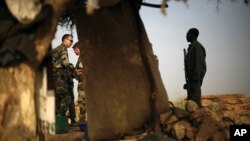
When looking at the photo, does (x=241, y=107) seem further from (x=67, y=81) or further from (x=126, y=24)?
(x=126, y=24)

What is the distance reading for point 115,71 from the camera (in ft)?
23.8

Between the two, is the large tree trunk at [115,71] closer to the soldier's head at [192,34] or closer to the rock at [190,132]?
the rock at [190,132]

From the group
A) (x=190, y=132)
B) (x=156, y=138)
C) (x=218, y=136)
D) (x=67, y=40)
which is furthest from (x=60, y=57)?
(x=218, y=136)

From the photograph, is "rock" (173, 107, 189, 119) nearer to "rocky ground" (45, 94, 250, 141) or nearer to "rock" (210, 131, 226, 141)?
"rocky ground" (45, 94, 250, 141)

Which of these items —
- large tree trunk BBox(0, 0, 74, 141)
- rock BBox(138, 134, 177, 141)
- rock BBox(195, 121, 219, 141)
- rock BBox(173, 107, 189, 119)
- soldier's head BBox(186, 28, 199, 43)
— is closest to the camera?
large tree trunk BBox(0, 0, 74, 141)

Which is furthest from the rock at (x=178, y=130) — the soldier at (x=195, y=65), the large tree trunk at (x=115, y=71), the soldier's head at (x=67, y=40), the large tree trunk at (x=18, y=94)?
the soldier's head at (x=67, y=40)

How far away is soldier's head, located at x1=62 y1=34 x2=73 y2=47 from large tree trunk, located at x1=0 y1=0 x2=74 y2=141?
4994 mm

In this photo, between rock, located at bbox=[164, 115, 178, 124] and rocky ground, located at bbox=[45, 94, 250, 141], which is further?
rock, located at bbox=[164, 115, 178, 124]

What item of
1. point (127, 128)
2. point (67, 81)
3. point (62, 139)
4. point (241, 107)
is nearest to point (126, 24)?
point (127, 128)

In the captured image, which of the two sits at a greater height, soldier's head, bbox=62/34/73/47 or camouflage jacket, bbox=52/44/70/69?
soldier's head, bbox=62/34/73/47

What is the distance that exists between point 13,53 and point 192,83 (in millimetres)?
4613

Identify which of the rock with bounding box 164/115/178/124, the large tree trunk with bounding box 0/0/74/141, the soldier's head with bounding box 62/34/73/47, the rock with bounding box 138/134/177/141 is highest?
the soldier's head with bounding box 62/34/73/47

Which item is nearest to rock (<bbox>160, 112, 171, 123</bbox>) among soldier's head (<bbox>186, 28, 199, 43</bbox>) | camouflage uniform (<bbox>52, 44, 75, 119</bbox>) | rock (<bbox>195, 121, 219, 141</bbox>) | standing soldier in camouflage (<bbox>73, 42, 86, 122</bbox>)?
rock (<bbox>195, 121, 219, 141</bbox>)

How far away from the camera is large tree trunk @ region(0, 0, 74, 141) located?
4938 millimetres
